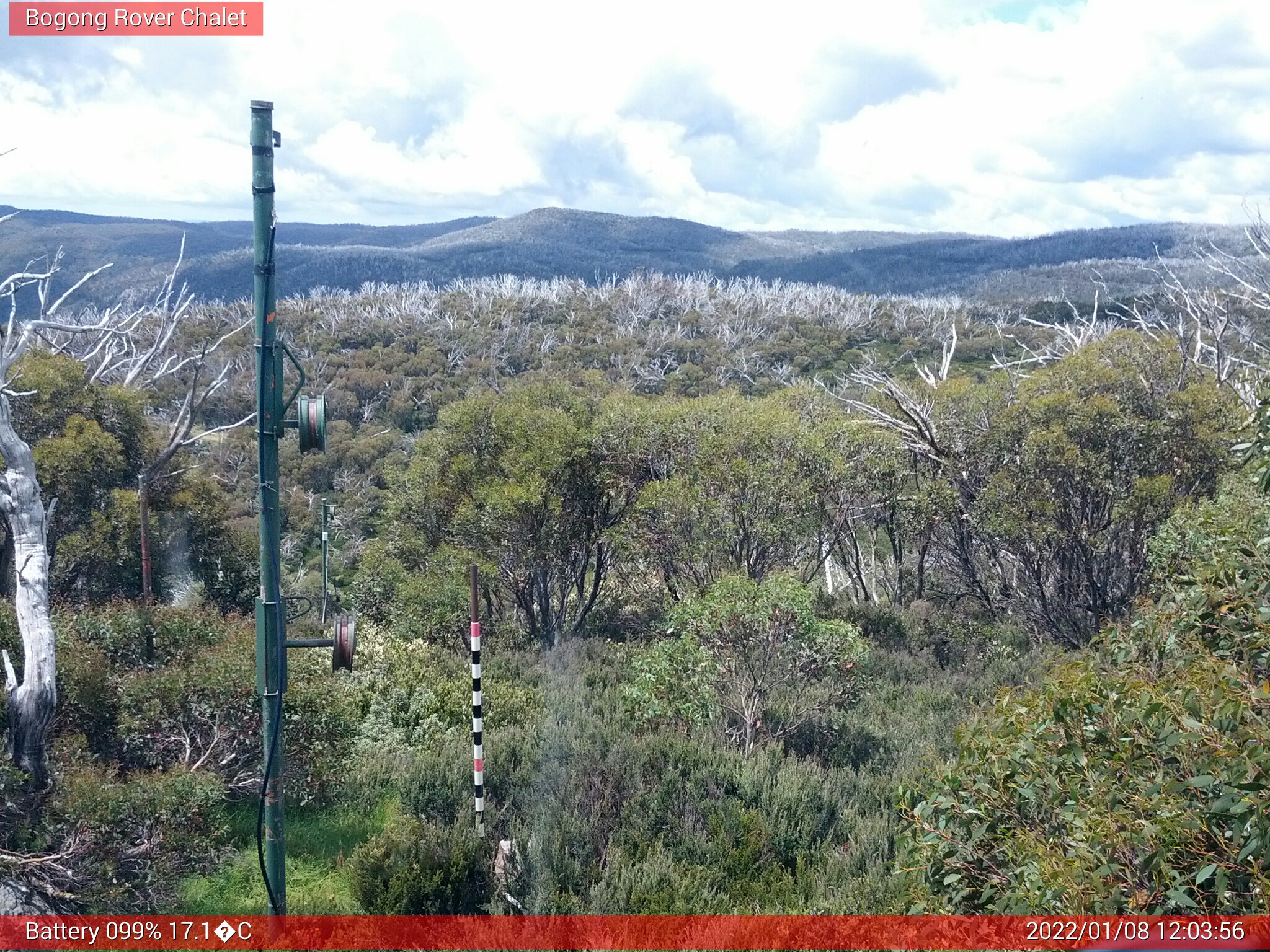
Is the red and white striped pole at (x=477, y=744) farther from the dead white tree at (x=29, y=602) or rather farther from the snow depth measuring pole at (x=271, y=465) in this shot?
the dead white tree at (x=29, y=602)

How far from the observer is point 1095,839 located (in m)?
3.49

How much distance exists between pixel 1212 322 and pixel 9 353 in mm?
14424

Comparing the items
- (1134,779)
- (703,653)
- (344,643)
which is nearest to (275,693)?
(344,643)

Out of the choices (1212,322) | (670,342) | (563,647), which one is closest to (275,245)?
(563,647)

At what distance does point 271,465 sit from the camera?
4703 millimetres

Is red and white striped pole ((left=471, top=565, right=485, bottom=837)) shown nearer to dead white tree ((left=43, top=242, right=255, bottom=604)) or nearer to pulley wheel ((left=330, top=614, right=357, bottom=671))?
pulley wheel ((left=330, top=614, right=357, bottom=671))

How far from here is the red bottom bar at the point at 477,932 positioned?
4.98 metres

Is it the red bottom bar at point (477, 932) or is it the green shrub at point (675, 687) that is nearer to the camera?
the red bottom bar at point (477, 932)

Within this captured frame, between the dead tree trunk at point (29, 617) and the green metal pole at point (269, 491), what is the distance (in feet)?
9.61

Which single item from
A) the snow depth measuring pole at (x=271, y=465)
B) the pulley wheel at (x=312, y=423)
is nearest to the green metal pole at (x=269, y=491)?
the snow depth measuring pole at (x=271, y=465)

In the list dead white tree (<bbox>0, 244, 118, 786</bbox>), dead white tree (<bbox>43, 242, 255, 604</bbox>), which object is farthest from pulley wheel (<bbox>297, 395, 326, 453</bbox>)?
dead white tree (<bbox>0, 244, 118, 786</bbox>)

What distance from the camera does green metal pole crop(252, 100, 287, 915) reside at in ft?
15.0

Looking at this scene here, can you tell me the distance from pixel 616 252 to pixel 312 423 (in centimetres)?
10790

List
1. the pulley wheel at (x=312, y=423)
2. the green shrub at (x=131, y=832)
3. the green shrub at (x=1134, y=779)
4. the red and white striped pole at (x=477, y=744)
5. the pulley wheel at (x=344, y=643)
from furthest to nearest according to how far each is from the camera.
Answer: the red and white striped pole at (x=477, y=744), the green shrub at (x=131, y=832), the pulley wheel at (x=344, y=643), the pulley wheel at (x=312, y=423), the green shrub at (x=1134, y=779)
